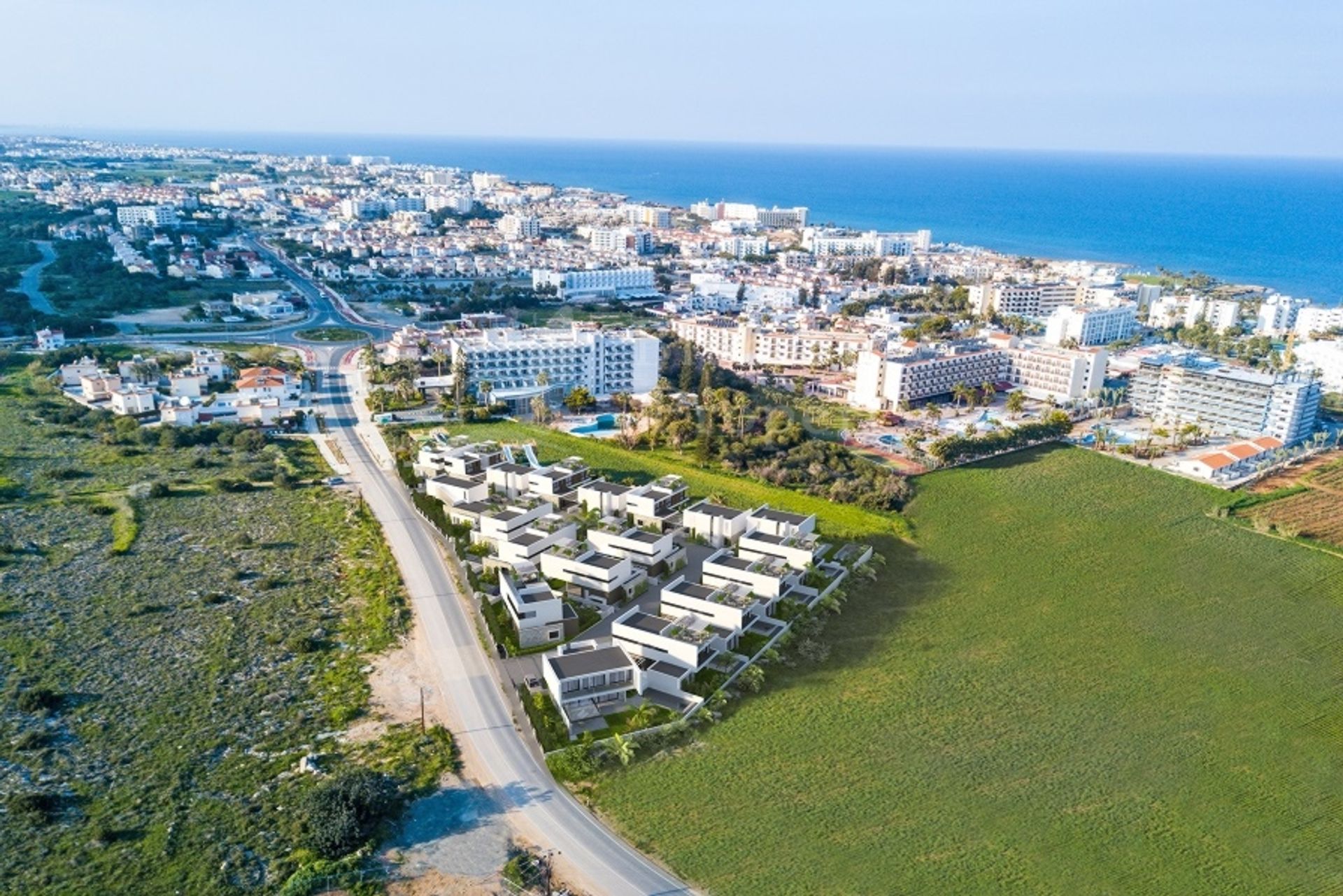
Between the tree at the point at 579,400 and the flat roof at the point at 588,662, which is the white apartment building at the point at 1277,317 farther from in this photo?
the flat roof at the point at 588,662

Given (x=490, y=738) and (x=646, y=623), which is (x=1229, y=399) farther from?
(x=490, y=738)

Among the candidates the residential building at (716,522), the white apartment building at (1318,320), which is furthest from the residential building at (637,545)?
the white apartment building at (1318,320)

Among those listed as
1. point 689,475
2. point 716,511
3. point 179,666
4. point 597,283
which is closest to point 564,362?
point 689,475

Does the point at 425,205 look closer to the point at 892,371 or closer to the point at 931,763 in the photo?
the point at 892,371

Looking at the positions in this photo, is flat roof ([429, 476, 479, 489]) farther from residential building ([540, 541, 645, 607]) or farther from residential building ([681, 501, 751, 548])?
residential building ([681, 501, 751, 548])

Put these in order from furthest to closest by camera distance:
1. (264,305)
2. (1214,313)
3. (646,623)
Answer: (264,305) → (1214,313) → (646,623)

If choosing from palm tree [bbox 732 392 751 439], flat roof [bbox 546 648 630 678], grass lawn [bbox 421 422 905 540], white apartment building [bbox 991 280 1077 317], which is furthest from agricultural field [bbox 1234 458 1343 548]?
white apartment building [bbox 991 280 1077 317]
